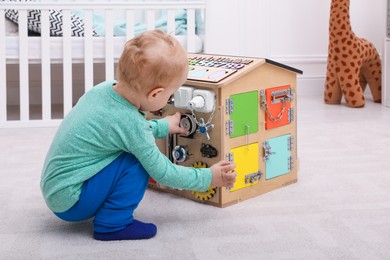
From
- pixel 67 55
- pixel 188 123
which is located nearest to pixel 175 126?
pixel 188 123

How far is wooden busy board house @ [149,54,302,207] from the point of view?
1509mm

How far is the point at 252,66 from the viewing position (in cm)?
156

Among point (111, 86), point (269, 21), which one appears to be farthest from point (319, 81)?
point (111, 86)

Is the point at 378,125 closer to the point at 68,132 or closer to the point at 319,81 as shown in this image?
the point at 319,81

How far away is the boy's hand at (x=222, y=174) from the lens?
138 centimetres

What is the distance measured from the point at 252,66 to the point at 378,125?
50.4 inches

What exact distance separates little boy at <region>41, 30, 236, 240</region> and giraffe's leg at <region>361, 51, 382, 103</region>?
224 centimetres

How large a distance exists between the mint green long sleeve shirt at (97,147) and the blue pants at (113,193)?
0.02 metres

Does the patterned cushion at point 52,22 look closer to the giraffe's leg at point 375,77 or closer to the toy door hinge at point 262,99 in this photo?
the giraffe's leg at point 375,77

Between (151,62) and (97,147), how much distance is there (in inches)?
8.4

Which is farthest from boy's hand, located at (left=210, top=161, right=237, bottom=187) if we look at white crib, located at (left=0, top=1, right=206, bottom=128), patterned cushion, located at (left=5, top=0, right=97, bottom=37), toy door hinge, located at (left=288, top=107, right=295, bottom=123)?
patterned cushion, located at (left=5, top=0, right=97, bottom=37)

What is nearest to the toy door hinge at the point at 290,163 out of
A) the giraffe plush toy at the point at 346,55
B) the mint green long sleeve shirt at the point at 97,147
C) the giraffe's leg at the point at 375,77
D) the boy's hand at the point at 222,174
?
the boy's hand at the point at 222,174

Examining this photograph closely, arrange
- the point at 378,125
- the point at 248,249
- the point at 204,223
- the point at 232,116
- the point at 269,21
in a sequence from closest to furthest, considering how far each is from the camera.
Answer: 1. the point at 248,249
2. the point at 204,223
3. the point at 232,116
4. the point at 378,125
5. the point at 269,21

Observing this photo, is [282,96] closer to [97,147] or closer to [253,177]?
[253,177]
